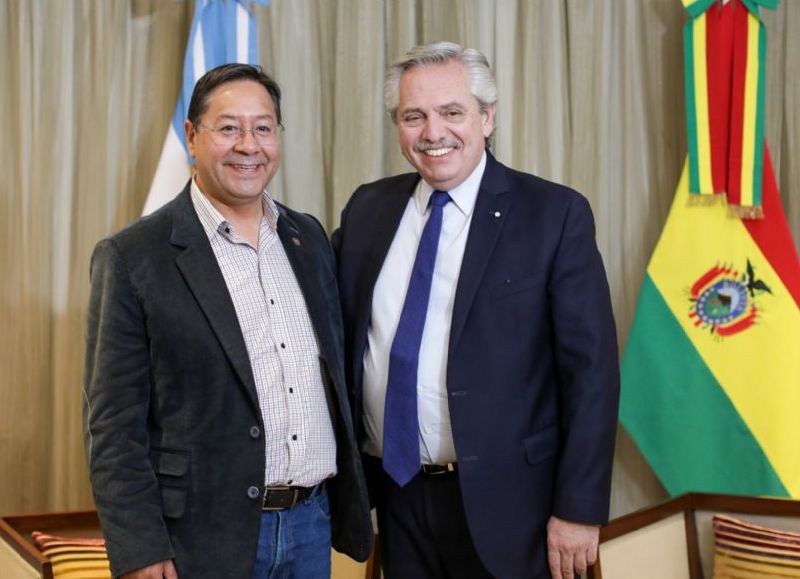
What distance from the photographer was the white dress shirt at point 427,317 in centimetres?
222

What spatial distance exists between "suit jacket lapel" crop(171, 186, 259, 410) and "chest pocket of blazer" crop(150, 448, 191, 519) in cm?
18

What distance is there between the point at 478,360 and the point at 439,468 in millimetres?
266

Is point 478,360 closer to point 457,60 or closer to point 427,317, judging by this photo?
point 427,317

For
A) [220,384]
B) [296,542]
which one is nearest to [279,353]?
[220,384]

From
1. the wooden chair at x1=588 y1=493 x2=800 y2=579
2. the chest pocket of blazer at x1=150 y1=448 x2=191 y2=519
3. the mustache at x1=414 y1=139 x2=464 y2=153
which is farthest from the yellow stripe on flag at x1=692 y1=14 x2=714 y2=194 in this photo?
the chest pocket of blazer at x1=150 y1=448 x2=191 y2=519

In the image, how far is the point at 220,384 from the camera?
1970 mm

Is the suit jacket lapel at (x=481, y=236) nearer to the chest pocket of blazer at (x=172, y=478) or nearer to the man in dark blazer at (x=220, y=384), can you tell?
the man in dark blazer at (x=220, y=384)

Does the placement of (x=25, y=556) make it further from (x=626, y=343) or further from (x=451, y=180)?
(x=626, y=343)

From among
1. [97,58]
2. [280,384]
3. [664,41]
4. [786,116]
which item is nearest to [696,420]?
[786,116]

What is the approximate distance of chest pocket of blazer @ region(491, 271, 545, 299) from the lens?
86.8 inches

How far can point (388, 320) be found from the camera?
7.54ft

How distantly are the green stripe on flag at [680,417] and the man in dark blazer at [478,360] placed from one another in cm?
127

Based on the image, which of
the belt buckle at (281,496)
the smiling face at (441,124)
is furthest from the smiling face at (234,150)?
the belt buckle at (281,496)

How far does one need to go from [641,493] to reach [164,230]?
7.67ft
